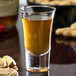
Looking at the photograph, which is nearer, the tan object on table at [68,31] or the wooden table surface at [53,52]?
the wooden table surface at [53,52]

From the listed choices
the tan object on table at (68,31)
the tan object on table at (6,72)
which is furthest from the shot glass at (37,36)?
the tan object on table at (68,31)

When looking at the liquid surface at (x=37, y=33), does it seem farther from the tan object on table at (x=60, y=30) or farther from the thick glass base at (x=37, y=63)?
the tan object on table at (x=60, y=30)

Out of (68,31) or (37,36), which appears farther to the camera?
(68,31)

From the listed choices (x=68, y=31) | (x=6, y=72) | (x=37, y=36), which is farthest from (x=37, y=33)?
(x=68, y=31)

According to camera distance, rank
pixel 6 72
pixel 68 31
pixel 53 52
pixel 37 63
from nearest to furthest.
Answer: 1. pixel 6 72
2. pixel 37 63
3. pixel 53 52
4. pixel 68 31

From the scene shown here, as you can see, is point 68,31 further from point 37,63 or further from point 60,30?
point 37,63

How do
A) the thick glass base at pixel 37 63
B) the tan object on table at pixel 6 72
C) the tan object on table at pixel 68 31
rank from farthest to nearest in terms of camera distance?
the tan object on table at pixel 68 31, the thick glass base at pixel 37 63, the tan object on table at pixel 6 72

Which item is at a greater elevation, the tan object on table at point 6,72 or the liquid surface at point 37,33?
the liquid surface at point 37,33

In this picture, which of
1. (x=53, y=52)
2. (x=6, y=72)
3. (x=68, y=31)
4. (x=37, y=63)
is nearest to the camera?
(x=6, y=72)

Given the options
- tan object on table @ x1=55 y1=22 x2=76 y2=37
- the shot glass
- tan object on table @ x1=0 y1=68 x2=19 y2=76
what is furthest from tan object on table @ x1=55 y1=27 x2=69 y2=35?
tan object on table @ x1=0 y1=68 x2=19 y2=76
